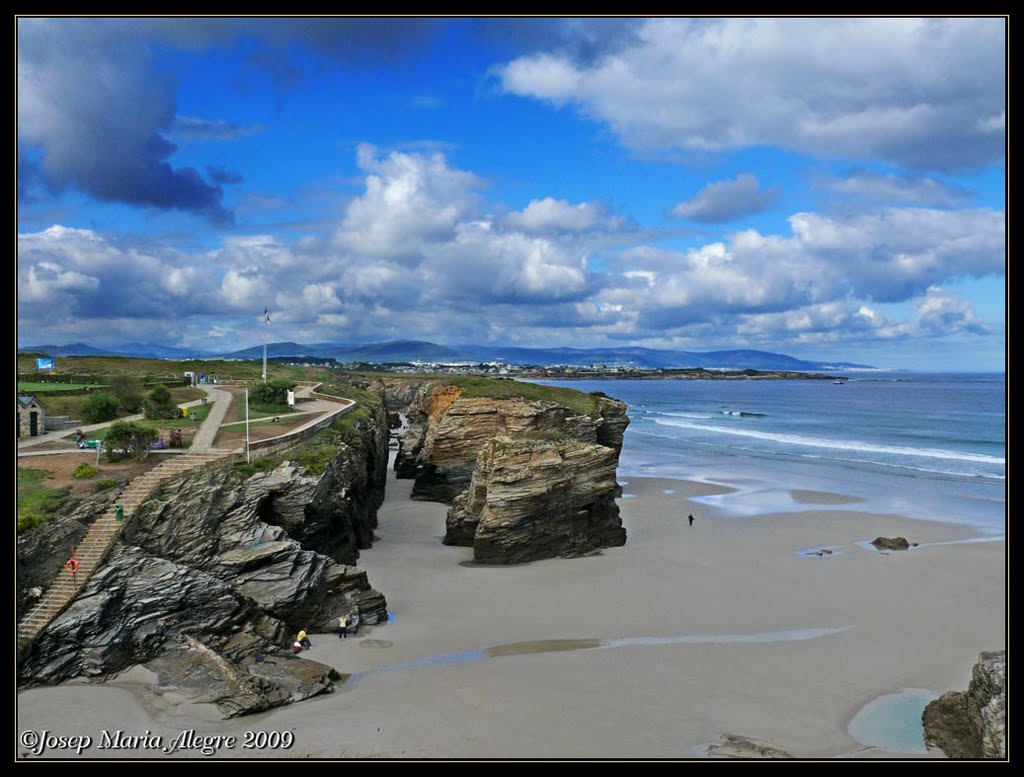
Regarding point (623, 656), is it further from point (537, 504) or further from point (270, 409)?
point (270, 409)

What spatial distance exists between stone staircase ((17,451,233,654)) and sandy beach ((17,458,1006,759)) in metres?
1.87

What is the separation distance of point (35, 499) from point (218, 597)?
6.28m

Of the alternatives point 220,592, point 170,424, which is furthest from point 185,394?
point 220,592

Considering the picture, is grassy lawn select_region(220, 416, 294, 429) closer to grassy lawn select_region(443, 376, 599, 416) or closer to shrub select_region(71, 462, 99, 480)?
shrub select_region(71, 462, 99, 480)

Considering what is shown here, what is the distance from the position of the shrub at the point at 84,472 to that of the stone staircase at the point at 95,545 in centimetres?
160

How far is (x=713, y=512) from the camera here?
132ft

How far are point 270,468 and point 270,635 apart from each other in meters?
7.25

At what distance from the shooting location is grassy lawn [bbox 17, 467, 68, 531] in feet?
62.6

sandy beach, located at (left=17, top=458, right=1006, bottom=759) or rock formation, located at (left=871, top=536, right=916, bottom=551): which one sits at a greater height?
rock formation, located at (left=871, top=536, right=916, bottom=551)

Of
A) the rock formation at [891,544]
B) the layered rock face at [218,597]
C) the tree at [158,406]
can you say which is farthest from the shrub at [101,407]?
the rock formation at [891,544]

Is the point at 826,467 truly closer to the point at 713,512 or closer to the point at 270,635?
the point at 713,512

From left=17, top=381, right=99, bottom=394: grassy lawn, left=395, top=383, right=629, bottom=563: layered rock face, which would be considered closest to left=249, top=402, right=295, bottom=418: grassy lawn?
left=395, top=383, right=629, bottom=563: layered rock face

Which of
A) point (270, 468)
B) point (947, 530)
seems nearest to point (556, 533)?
point (270, 468)

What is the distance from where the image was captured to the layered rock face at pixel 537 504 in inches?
1153
